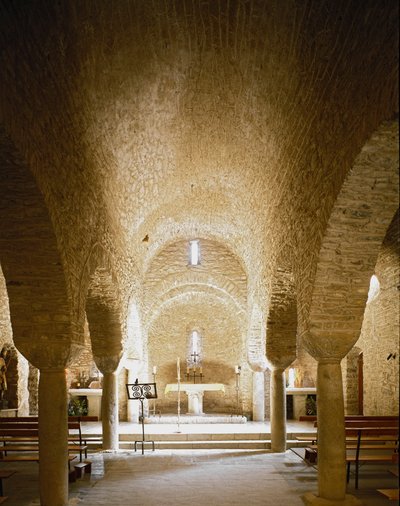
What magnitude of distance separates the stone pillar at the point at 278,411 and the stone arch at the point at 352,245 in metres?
5.86

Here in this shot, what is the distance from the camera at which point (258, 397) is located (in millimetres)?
20391

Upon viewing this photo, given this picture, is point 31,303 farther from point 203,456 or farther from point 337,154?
point 203,456

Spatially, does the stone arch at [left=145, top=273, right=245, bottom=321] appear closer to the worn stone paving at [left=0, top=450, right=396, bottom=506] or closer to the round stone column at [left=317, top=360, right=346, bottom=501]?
the worn stone paving at [left=0, top=450, right=396, bottom=506]

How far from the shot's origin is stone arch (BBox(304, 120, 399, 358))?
647 centimetres

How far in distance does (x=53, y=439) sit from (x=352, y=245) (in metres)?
4.89

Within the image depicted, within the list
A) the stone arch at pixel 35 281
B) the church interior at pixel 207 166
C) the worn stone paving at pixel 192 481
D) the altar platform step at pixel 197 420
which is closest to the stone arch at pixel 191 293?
the altar platform step at pixel 197 420

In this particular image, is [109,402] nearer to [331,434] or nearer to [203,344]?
[331,434]

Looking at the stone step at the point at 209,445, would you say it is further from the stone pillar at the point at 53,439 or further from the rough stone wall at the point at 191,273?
the rough stone wall at the point at 191,273

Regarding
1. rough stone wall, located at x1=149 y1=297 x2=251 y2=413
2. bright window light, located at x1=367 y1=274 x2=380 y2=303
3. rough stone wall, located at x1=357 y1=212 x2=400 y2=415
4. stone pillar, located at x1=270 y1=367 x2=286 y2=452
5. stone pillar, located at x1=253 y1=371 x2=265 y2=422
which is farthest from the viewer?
rough stone wall, located at x1=149 y1=297 x2=251 y2=413

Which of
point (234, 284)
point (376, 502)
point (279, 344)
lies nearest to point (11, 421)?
point (279, 344)

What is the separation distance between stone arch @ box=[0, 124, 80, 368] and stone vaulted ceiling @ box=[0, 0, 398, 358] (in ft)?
0.77

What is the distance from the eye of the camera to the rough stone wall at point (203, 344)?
72.4 ft

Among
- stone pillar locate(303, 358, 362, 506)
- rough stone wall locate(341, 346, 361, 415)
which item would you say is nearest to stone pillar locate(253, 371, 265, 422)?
rough stone wall locate(341, 346, 361, 415)

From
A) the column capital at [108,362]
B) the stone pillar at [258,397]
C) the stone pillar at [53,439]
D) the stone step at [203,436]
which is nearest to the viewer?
the stone pillar at [53,439]
